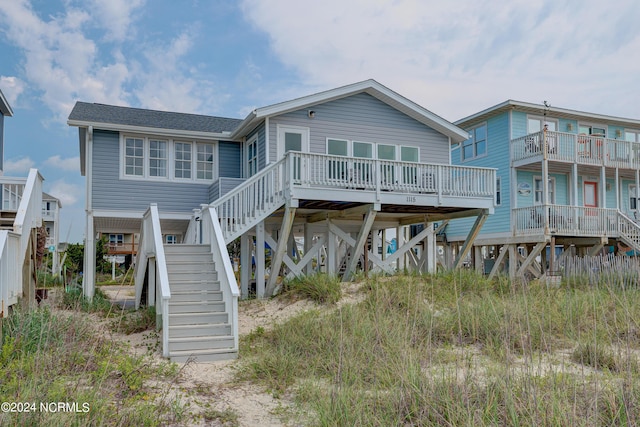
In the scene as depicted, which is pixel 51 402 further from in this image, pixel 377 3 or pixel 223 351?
pixel 377 3

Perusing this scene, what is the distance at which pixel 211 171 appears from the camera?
1802 centimetres

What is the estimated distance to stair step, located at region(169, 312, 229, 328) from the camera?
9742mm

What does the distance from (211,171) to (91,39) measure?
222 inches

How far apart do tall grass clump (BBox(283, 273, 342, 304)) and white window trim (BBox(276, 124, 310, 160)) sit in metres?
4.24

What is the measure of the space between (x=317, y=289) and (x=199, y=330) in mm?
4007

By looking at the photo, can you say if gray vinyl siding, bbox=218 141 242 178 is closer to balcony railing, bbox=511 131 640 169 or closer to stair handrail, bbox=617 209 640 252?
balcony railing, bbox=511 131 640 169

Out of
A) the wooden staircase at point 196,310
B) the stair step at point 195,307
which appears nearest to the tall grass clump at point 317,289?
the wooden staircase at point 196,310

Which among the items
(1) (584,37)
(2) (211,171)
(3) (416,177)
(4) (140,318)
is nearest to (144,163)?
(2) (211,171)

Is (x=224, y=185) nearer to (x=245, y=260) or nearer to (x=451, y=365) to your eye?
(x=245, y=260)

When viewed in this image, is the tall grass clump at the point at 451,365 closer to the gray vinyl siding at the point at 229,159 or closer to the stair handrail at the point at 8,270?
the stair handrail at the point at 8,270

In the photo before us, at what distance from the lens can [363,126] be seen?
1783cm

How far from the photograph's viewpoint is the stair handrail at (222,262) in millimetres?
9383

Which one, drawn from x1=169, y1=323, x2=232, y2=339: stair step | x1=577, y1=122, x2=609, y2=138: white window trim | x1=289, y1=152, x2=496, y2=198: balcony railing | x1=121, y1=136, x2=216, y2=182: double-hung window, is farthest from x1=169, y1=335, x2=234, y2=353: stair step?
x1=577, y1=122, x2=609, y2=138: white window trim

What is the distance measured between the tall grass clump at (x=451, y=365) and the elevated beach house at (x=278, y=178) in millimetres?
3172
